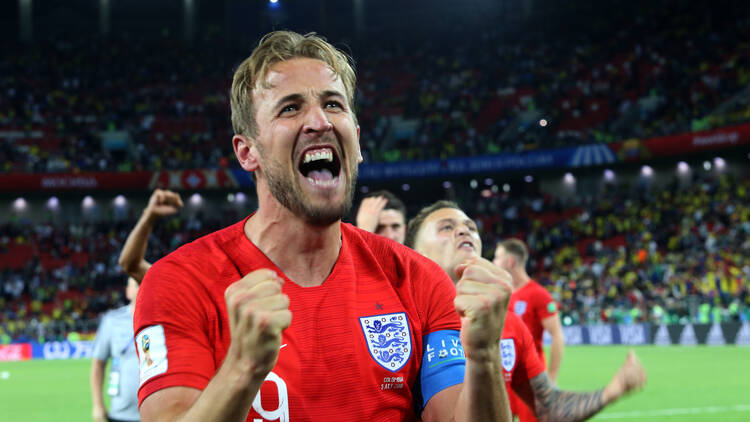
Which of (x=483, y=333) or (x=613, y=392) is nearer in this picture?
(x=483, y=333)

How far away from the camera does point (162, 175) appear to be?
46.0 meters

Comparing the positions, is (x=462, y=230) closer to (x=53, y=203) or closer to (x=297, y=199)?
(x=297, y=199)

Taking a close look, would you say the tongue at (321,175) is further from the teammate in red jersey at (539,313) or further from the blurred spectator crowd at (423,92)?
the blurred spectator crowd at (423,92)

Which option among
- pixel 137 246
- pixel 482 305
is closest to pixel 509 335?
pixel 137 246

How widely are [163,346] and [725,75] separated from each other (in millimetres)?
40458

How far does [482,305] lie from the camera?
2.25 meters

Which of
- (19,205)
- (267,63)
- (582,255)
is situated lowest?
(582,255)

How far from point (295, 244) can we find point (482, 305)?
83cm

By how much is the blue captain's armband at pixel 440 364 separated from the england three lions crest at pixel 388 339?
0.09 meters

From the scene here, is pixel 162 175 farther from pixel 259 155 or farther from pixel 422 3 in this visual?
pixel 259 155

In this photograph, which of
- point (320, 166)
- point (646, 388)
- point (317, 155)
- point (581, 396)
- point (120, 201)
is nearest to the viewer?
point (317, 155)

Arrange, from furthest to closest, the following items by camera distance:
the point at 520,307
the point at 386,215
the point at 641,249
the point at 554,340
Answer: the point at 641,249
the point at 554,340
the point at 520,307
the point at 386,215

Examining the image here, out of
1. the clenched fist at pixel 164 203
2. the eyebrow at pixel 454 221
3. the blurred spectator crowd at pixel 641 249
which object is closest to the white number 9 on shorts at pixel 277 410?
the clenched fist at pixel 164 203

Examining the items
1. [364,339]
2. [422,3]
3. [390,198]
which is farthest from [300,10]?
[364,339]
